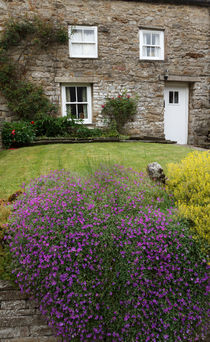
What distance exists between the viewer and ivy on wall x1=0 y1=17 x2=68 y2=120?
320 inches

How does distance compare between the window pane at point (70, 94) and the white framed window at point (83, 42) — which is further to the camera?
the window pane at point (70, 94)

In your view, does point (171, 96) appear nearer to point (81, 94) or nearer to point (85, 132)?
point (81, 94)

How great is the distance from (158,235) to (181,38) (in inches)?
384

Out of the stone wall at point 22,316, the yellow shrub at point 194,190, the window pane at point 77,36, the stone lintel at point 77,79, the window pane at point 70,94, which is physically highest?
the window pane at point 77,36

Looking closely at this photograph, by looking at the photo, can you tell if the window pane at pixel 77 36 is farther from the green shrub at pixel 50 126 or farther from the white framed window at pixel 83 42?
the green shrub at pixel 50 126

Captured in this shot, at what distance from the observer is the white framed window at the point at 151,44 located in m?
9.23

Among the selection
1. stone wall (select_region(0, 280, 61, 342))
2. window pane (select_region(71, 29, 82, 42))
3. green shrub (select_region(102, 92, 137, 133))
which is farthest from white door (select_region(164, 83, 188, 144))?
stone wall (select_region(0, 280, 61, 342))

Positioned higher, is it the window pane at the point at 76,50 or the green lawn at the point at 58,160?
the window pane at the point at 76,50

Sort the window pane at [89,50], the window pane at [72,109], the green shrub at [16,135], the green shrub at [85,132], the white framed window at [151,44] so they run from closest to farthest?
the green shrub at [16,135] < the green shrub at [85,132] < the window pane at [89,50] < the window pane at [72,109] < the white framed window at [151,44]

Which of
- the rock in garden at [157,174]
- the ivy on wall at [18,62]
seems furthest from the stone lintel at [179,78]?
the rock in garden at [157,174]

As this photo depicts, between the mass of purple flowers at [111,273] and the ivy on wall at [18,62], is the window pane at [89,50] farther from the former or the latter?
the mass of purple flowers at [111,273]

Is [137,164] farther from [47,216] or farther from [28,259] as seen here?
[28,259]

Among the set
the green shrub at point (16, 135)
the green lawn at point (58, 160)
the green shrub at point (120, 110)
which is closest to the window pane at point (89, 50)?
the green shrub at point (120, 110)

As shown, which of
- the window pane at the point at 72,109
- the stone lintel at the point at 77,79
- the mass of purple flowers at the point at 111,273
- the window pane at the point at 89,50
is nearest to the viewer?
the mass of purple flowers at the point at 111,273
